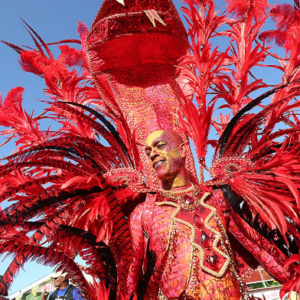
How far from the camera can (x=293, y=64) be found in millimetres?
3920

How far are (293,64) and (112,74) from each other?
1876mm

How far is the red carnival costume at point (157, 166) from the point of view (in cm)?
276

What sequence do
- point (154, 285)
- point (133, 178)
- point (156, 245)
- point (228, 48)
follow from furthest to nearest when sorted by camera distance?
point (228, 48)
point (133, 178)
point (156, 245)
point (154, 285)

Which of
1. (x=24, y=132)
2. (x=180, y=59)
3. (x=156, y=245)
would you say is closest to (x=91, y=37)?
(x=180, y=59)

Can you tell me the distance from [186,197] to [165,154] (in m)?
0.40

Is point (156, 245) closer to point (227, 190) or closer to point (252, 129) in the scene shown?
point (227, 190)

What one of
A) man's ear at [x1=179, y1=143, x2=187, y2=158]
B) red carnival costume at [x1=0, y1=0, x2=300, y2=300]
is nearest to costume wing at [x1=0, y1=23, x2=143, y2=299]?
red carnival costume at [x1=0, y1=0, x2=300, y2=300]

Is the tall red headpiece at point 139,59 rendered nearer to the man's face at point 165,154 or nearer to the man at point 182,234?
the man's face at point 165,154

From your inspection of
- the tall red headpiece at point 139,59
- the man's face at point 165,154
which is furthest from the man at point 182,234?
the tall red headpiece at point 139,59

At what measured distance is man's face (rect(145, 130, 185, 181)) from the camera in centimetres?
317

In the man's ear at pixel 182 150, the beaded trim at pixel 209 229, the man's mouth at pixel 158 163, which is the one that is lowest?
the beaded trim at pixel 209 229

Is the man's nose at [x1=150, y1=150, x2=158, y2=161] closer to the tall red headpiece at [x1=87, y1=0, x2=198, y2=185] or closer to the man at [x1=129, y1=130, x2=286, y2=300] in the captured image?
the man at [x1=129, y1=130, x2=286, y2=300]

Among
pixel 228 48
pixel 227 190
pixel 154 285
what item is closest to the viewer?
pixel 154 285

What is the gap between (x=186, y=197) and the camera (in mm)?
3176
